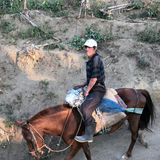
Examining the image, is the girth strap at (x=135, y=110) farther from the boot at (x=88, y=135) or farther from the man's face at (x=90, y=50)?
the man's face at (x=90, y=50)

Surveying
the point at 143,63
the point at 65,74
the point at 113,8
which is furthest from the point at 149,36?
the point at 65,74

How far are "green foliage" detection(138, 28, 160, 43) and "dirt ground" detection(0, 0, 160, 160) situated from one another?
0.83 feet

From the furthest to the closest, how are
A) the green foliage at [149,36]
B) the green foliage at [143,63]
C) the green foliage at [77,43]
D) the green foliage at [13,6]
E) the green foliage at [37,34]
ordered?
the green foliage at [13,6]
the green foliage at [149,36]
the green foliage at [37,34]
the green foliage at [77,43]
the green foliage at [143,63]

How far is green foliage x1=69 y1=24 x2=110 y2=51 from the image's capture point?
326 inches

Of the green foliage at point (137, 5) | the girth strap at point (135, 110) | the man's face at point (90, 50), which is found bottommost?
the girth strap at point (135, 110)

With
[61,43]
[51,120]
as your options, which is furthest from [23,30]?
[51,120]

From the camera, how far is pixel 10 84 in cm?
698

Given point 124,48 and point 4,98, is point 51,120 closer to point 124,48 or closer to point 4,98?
point 4,98

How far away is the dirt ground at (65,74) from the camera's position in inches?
225

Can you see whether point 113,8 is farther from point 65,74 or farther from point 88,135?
point 88,135

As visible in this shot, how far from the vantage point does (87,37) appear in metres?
8.66

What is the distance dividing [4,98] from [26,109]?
0.91 m

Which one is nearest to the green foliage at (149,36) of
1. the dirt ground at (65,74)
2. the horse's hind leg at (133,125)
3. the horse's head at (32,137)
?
the dirt ground at (65,74)

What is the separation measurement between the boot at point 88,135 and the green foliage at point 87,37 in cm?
465
